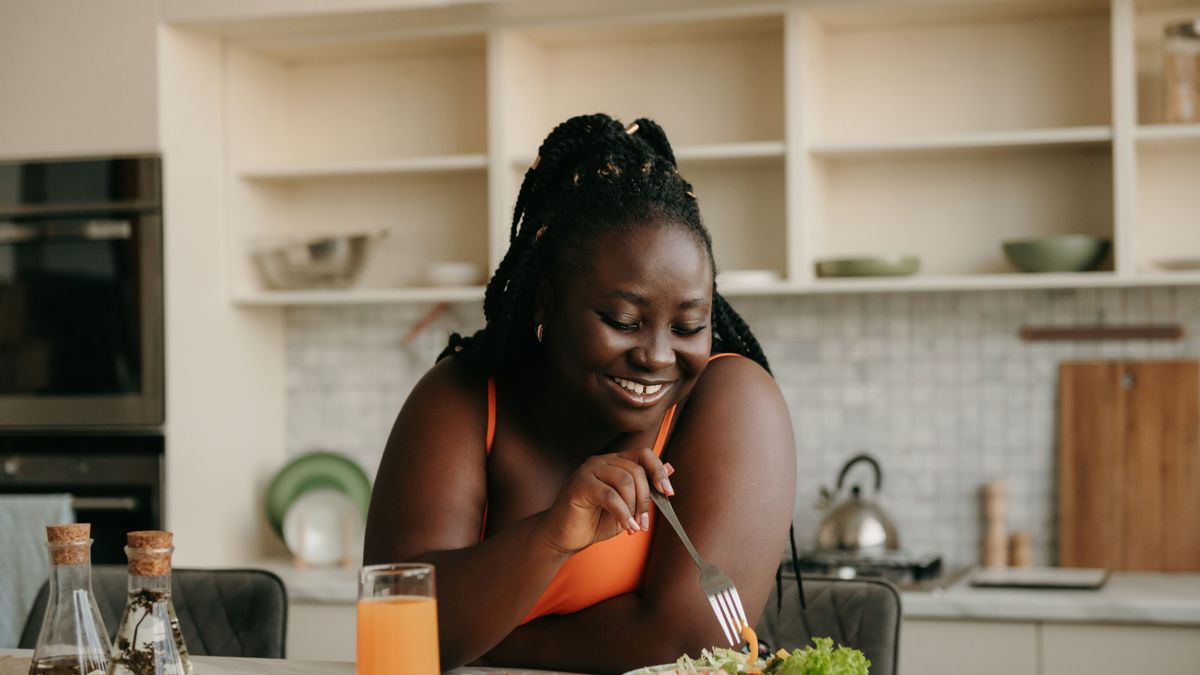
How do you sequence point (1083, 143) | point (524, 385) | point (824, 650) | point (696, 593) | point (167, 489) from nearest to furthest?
point (824, 650) → point (696, 593) → point (524, 385) → point (1083, 143) → point (167, 489)

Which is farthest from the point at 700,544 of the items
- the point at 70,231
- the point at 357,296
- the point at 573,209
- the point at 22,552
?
the point at 70,231

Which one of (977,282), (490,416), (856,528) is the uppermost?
(977,282)

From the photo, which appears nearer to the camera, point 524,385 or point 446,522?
point 446,522

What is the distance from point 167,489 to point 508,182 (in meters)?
1.15

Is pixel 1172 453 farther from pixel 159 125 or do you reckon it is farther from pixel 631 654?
pixel 159 125

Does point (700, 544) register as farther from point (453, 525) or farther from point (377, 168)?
point (377, 168)

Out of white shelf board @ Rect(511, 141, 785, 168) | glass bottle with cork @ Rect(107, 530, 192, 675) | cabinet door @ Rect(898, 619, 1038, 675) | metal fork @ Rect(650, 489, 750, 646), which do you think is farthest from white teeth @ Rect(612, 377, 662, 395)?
white shelf board @ Rect(511, 141, 785, 168)

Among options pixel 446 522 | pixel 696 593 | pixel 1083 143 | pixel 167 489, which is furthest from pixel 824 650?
pixel 167 489

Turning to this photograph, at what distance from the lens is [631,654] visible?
60.7 inches

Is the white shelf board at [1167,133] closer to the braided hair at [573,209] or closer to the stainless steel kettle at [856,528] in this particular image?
the stainless steel kettle at [856,528]

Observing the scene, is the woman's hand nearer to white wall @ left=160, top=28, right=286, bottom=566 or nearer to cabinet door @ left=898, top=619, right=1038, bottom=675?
cabinet door @ left=898, top=619, right=1038, bottom=675

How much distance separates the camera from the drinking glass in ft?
3.87

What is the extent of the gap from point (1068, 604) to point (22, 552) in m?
2.40

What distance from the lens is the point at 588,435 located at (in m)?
1.67
